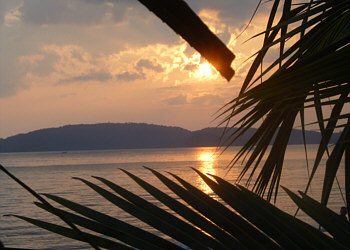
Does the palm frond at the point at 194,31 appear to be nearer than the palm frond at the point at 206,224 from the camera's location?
No

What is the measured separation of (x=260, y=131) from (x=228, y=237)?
84 centimetres

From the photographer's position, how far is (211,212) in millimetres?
645

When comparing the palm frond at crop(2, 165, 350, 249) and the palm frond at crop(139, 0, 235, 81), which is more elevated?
the palm frond at crop(139, 0, 235, 81)

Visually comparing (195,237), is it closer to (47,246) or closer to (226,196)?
(226,196)

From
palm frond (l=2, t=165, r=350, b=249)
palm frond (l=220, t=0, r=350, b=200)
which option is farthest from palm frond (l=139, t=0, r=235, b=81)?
palm frond (l=2, t=165, r=350, b=249)

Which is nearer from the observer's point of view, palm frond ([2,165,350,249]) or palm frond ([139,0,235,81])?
palm frond ([2,165,350,249])

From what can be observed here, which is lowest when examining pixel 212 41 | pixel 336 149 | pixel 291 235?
pixel 291 235

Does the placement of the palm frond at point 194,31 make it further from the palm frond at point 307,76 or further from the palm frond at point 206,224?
the palm frond at point 206,224

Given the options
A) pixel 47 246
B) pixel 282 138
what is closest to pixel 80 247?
pixel 47 246

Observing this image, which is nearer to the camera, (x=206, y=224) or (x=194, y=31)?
(x=206, y=224)

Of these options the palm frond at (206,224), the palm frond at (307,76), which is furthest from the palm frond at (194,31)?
the palm frond at (206,224)

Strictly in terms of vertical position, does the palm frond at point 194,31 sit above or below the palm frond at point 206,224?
above

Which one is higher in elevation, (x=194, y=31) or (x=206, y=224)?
(x=194, y=31)

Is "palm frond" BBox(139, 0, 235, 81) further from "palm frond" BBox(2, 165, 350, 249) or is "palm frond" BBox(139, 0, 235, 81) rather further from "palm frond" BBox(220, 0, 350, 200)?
"palm frond" BBox(2, 165, 350, 249)
